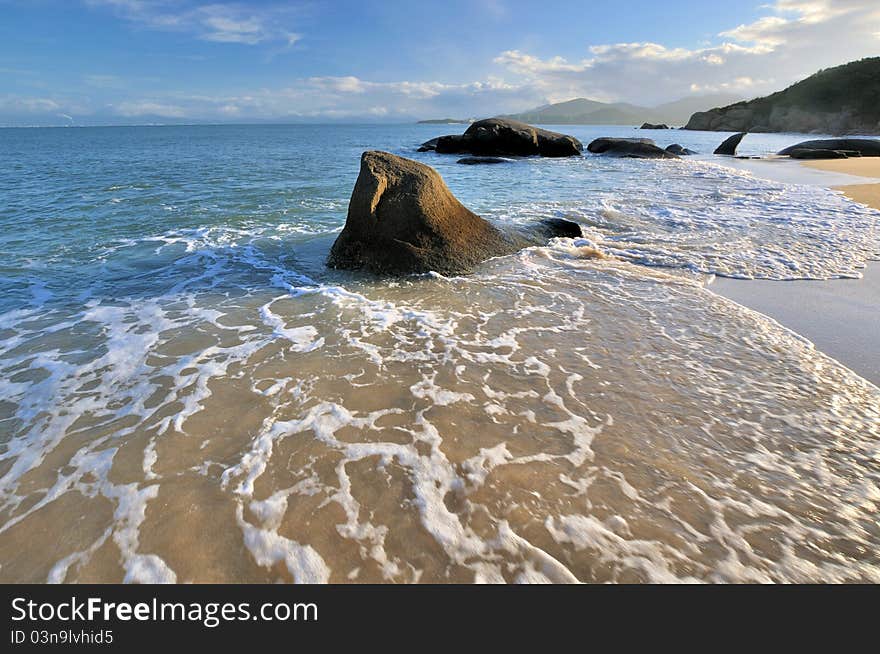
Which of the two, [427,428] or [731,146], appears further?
[731,146]

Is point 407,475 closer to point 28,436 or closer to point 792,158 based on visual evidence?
point 28,436

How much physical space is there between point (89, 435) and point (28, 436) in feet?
1.49

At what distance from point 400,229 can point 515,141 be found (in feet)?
91.4

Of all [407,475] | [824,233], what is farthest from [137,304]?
[824,233]

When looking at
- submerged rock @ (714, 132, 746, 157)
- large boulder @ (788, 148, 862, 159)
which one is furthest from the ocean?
submerged rock @ (714, 132, 746, 157)

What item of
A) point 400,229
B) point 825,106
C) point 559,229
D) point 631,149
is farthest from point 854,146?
point 825,106

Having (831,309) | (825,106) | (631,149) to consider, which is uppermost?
(825,106)

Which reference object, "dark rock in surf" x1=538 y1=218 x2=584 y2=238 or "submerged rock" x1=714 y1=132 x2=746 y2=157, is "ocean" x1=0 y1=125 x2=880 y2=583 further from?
"submerged rock" x1=714 y1=132 x2=746 y2=157

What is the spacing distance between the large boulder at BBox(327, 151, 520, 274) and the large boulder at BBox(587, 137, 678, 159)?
91.0 feet

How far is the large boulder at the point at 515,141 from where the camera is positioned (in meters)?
31.0

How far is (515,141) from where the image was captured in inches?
1225

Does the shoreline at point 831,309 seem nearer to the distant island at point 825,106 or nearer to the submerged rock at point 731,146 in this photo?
the submerged rock at point 731,146

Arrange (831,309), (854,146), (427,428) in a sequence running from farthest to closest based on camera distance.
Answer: (854,146) < (831,309) < (427,428)

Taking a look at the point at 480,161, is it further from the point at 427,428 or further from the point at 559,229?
the point at 427,428
